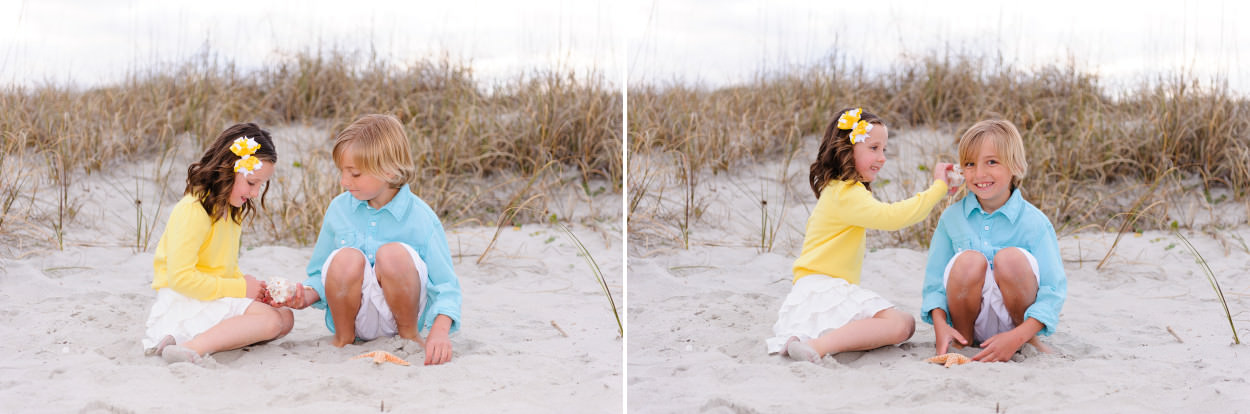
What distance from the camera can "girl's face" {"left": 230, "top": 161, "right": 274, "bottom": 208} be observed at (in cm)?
315

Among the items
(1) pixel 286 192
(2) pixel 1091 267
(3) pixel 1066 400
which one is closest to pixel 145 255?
(1) pixel 286 192

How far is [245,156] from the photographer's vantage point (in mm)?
3125

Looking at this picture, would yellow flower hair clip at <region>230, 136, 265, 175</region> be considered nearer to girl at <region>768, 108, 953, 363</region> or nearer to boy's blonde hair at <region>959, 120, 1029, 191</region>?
girl at <region>768, 108, 953, 363</region>

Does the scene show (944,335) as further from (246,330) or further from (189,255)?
(189,255)

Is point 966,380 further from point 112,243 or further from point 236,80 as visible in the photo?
point 236,80

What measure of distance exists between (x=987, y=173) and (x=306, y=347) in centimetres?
235

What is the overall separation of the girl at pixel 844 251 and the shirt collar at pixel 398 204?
1307 mm

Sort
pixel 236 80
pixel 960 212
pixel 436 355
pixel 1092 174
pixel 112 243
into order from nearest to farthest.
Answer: pixel 436 355
pixel 960 212
pixel 112 243
pixel 1092 174
pixel 236 80

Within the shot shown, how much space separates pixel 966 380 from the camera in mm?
2857

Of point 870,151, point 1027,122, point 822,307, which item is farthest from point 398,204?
point 1027,122

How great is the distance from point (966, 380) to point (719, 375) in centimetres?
75

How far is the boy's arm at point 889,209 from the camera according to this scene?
309 centimetres

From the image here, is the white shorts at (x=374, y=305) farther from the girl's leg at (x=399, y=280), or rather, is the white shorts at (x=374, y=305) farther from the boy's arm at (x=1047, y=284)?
the boy's arm at (x=1047, y=284)

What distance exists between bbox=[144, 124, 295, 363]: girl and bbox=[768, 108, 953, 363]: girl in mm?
1765
